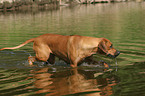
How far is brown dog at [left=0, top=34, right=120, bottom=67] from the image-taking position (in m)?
8.94

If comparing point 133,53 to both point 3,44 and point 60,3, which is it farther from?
point 60,3

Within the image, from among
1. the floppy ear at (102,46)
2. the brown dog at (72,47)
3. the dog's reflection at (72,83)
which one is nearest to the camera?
the dog's reflection at (72,83)

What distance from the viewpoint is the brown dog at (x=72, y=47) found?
894 centimetres

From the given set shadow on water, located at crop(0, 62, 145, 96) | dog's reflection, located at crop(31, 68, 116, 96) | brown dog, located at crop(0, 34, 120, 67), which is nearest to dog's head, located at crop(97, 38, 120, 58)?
brown dog, located at crop(0, 34, 120, 67)

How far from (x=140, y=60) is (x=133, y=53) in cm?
138

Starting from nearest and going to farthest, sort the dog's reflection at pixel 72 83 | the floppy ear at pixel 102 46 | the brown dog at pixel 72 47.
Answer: the dog's reflection at pixel 72 83
the floppy ear at pixel 102 46
the brown dog at pixel 72 47

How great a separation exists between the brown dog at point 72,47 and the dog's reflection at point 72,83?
454mm

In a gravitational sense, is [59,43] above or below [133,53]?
above

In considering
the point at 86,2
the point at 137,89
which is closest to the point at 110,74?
the point at 137,89

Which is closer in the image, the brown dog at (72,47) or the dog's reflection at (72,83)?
the dog's reflection at (72,83)

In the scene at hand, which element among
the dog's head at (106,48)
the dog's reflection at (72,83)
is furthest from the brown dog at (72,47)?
the dog's reflection at (72,83)

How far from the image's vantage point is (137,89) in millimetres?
Result: 7176

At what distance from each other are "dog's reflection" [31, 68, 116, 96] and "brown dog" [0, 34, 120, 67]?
1.49 feet

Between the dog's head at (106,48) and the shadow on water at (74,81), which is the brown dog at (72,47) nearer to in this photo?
the dog's head at (106,48)
